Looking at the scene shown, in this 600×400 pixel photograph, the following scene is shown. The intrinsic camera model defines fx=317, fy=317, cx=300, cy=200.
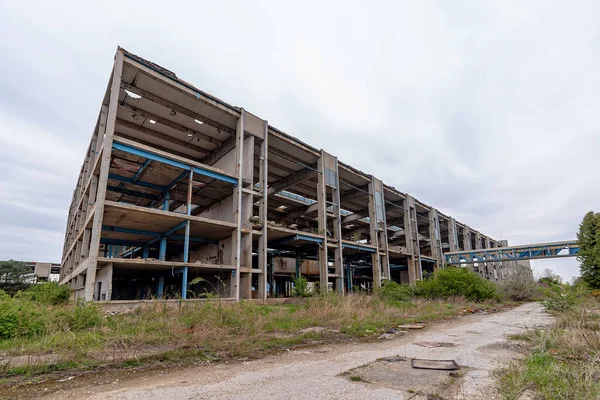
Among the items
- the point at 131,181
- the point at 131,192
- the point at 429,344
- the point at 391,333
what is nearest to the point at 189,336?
the point at 429,344

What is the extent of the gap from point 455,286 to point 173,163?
19.3m

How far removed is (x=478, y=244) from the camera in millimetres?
54188

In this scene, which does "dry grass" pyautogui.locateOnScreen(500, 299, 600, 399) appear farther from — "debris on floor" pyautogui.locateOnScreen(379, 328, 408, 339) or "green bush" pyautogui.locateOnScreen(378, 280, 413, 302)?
"green bush" pyautogui.locateOnScreen(378, 280, 413, 302)

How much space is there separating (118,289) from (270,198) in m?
16.4

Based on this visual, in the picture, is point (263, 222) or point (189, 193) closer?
point (189, 193)

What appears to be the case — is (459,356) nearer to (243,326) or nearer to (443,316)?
(243,326)

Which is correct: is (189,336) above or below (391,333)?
above

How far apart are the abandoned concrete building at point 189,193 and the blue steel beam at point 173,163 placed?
0.05m

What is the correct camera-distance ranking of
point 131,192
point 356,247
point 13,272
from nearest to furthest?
point 131,192
point 356,247
point 13,272

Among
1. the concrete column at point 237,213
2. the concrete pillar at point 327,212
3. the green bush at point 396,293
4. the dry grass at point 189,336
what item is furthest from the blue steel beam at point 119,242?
the green bush at point 396,293

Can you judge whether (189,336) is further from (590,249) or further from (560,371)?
(590,249)

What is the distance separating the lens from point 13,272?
3503 cm

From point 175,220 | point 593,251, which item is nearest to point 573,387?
point 175,220

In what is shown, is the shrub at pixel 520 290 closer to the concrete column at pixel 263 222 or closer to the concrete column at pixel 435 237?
the concrete column at pixel 435 237
